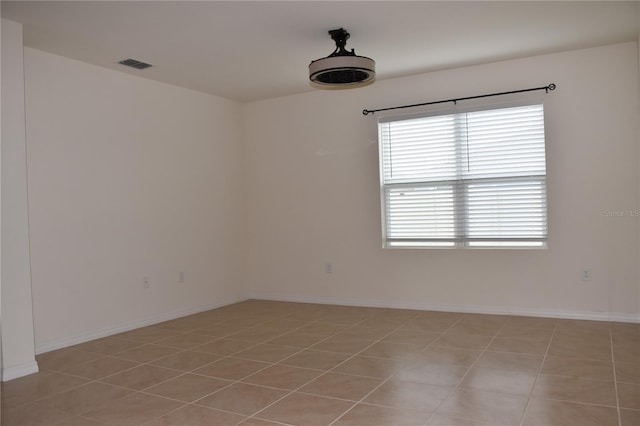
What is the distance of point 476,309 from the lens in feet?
16.6

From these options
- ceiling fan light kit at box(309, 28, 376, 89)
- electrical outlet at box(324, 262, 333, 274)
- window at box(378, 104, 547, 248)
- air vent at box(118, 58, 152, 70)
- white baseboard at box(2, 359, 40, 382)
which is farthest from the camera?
electrical outlet at box(324, 262, 333, 274)

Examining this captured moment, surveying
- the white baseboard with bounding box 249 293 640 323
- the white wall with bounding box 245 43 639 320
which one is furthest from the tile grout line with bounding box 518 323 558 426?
the white wall with bounding box 245 43 639 320

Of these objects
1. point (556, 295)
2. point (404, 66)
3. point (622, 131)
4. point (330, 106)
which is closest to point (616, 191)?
point (622, 131)

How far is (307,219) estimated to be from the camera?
6.02 meters

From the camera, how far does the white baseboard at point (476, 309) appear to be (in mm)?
4520

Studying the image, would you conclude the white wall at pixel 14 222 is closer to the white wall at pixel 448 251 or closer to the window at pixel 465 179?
the white wall at pixel 448 251

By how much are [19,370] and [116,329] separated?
3.99 ft

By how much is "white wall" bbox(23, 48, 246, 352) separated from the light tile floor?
0.44 meters

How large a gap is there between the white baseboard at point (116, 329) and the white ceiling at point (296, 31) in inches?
92.5

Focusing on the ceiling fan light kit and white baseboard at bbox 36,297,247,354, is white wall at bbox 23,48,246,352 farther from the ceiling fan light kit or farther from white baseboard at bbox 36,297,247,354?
the ceiling fan light kit

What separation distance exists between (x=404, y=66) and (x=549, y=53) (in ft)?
4.27

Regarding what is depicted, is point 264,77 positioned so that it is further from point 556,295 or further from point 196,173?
point 556,295

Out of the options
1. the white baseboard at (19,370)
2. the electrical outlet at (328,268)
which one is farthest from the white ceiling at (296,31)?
the white baseboard at (19,370)

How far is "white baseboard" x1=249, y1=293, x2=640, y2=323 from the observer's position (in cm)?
452
